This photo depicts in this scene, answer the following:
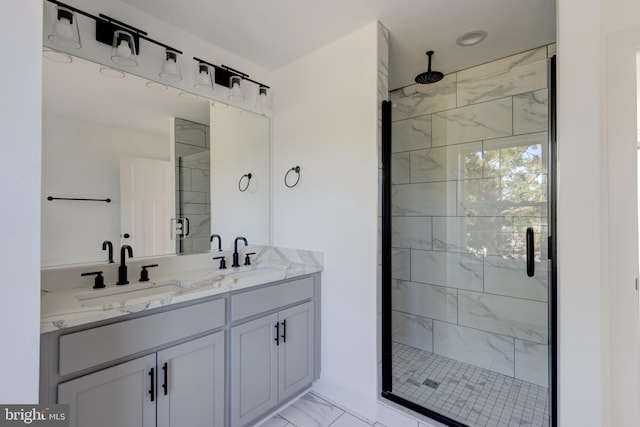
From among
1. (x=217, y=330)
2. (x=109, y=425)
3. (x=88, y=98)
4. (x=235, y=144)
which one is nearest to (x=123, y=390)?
(x=109, y=425)

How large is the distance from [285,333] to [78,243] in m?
1.27

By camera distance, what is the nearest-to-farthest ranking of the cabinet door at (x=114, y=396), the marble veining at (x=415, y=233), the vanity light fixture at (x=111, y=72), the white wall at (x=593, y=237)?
the cabinet door at (x=114, y=396)
the white wall at (x=593, y=237)
the vanity light fixture at (x=111, y=72)
the marble veining at (x=415, y=233)

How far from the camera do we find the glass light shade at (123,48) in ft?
5.24

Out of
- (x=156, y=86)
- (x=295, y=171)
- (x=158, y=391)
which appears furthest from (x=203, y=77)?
(x=158, y=391)

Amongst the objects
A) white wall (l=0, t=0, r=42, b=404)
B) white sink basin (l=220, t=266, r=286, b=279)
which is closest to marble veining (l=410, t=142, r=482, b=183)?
white sink basin (l=220, t=266, r=286, b=279)

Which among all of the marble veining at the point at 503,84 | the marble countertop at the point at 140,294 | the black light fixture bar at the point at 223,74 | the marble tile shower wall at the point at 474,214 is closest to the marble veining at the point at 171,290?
the marble countertop at the point at 140,294

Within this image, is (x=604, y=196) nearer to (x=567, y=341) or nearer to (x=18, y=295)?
(x=567, y=341)

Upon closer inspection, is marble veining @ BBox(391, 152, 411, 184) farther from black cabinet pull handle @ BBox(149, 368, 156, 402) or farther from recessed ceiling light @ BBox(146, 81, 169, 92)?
black cabinet pull handle @ BBox(149, 368, 156, 402)

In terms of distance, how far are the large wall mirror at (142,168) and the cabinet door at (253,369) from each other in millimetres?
759

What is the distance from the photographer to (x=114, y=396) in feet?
3.86

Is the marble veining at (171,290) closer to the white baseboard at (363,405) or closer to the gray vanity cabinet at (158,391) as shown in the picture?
the gray vanity cabinet at (158,391)

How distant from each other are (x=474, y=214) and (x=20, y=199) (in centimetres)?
258

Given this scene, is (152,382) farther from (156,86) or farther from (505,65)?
(505,65)

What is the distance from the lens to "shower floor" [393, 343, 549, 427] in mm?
1800
